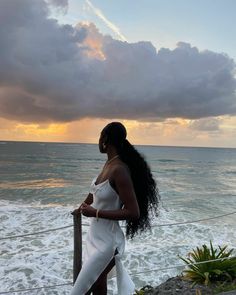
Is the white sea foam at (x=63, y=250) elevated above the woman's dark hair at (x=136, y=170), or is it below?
below

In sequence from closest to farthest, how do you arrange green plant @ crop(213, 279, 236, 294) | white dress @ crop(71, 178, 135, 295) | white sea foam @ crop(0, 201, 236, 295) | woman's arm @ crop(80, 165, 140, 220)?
woman's arm @ crop(80, 165, 140, 220)
white dress @ crop(71, 178, 135, 295)
green plant @ crop(213, 279, 236, 294)
white sea foam @ crop(0, 201, 236, 295)

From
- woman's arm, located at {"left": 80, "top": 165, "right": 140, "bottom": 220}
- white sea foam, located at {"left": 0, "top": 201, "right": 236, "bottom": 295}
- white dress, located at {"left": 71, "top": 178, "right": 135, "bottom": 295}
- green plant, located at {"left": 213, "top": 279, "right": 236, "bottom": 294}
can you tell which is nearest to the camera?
woman's arm, located at {"left": 80, "top": 165, "right": 140, "bottom": 220}

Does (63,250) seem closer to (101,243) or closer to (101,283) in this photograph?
(101,283)

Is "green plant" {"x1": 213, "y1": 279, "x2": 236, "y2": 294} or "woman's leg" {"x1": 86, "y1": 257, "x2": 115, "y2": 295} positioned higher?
"woman's leg" {"x1": 86, "y1": 257, "x2": 115, "y2": 295}

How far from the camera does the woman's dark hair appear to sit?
2.59m

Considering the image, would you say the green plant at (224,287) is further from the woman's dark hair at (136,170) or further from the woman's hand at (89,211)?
the woman's hand at (89,211)

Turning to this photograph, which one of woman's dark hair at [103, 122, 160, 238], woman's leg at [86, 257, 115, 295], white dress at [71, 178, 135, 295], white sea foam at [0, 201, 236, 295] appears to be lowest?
white sea foam at [0, 201, 236, 295]

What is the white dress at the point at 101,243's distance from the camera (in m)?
2.56

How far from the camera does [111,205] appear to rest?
256 centimetres

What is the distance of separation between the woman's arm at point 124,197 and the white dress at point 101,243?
0.08 metres

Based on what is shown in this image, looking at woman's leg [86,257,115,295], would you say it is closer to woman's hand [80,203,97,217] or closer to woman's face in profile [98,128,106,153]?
woman's hand [80,203,97,217]

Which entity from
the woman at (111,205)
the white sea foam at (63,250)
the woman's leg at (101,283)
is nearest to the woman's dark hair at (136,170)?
the woman at (111,205)

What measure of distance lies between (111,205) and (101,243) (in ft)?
0.98

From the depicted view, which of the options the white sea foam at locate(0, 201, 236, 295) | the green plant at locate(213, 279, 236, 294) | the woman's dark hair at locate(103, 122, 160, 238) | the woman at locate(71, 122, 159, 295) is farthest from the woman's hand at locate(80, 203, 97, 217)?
the white sea foam at locate(0, 201, 236, 295)
